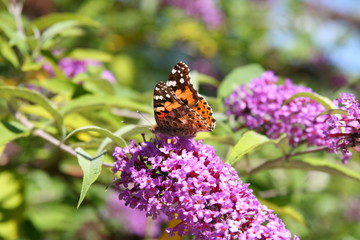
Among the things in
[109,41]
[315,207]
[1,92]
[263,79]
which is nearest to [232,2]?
[109,41]

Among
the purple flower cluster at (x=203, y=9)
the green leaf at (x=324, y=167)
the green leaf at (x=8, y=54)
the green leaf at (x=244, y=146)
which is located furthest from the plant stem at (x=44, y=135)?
the purple flower cluster at (x=203, y=9)

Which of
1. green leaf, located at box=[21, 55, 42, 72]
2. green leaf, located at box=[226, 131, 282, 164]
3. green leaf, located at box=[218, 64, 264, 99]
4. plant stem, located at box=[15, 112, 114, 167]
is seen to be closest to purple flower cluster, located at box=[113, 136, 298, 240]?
green leaf, located at box=[226, 131, 282, 164]

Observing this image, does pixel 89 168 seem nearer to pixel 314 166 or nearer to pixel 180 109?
pixel 180 109

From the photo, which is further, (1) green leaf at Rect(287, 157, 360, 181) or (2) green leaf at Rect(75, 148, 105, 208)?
(1) green leaf at Rect(287, 157, 360, 181)

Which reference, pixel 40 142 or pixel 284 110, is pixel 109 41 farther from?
pixel 284 110

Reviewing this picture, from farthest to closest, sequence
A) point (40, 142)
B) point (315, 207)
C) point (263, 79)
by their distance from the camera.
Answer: point (315, 207)
point (40, 142)
point (263, 79)

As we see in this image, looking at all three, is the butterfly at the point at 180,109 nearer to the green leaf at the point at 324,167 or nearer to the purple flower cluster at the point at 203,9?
the green leaf at the point at 324,167

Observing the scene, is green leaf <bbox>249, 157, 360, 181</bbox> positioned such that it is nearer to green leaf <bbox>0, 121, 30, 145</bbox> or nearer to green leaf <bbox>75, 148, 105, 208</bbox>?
green leaf <bbox>75, 148, 105, 208</bbox>
